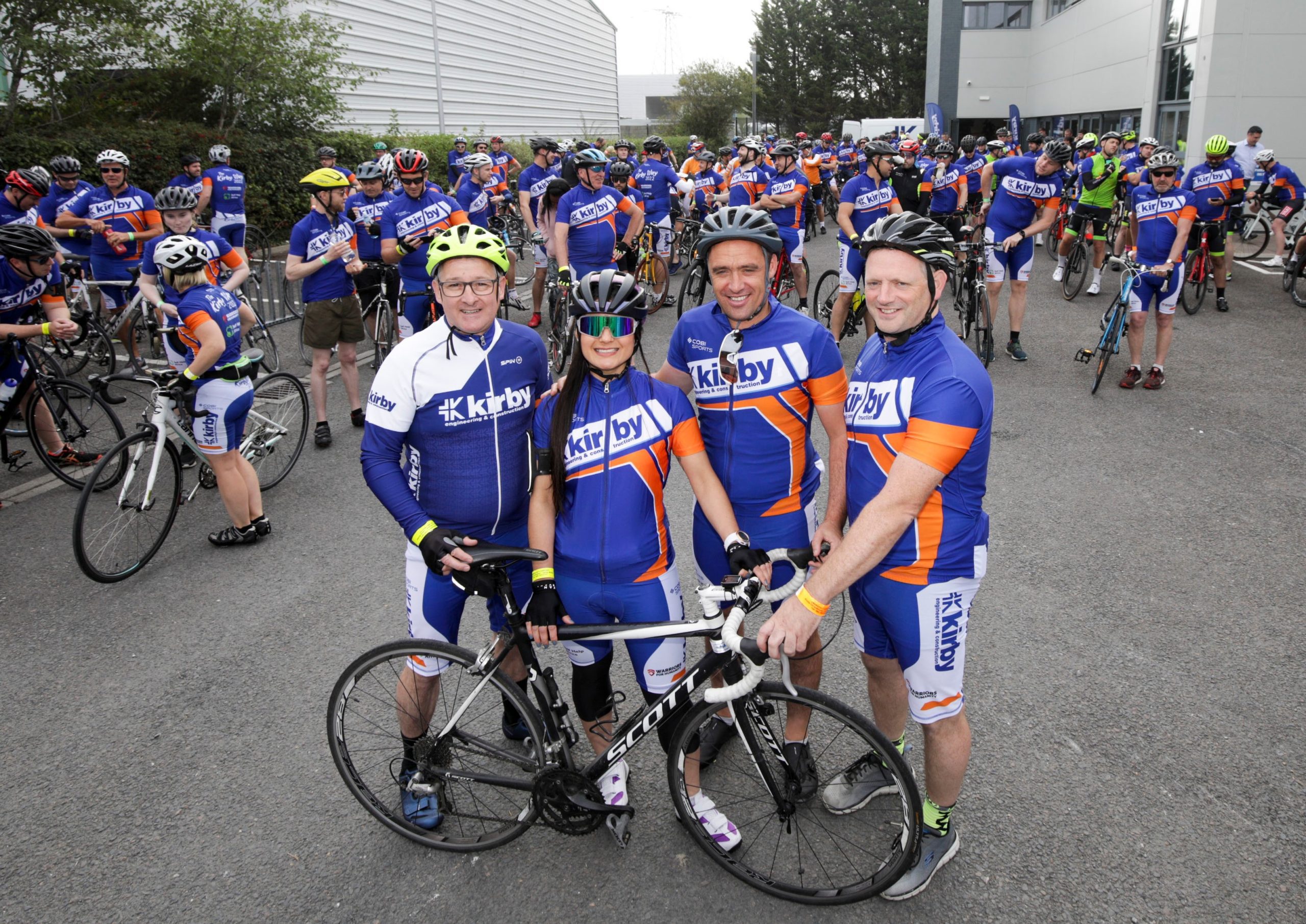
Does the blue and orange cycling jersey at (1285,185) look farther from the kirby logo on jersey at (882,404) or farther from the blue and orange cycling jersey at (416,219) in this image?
the kirby logo on jersey at (882,404)

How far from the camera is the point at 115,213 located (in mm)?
9820


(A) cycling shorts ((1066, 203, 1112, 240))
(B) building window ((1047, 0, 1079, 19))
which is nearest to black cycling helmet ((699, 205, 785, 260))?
(A) cycling shorts ((1066, 203, 1112, 240))

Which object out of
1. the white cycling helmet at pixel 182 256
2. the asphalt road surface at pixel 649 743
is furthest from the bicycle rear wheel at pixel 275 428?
the white cycling helmet at pixel 182 256

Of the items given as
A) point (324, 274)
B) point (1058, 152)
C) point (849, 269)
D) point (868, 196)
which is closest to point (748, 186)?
point (868, 196)

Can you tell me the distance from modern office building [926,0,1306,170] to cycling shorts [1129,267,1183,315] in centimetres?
1559

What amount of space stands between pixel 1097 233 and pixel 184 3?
17.6 meters

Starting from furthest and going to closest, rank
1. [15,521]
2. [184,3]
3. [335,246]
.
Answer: [184,3] → [335,246] → [15,521]

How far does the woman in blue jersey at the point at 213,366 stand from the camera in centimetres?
530

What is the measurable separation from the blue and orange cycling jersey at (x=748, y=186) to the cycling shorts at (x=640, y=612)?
30.9ft

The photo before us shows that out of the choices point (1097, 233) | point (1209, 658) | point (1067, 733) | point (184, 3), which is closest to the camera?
point (1067, 733)

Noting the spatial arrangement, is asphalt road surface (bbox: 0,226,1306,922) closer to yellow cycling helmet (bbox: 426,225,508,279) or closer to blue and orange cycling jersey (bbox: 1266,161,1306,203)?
yellow cycling helmet (bbox: 426,225,508,279)

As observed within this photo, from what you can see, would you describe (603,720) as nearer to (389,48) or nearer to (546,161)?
(546,161)

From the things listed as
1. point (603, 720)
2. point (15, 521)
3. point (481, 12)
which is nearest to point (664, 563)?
point (603, 720)

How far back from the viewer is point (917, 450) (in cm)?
250
